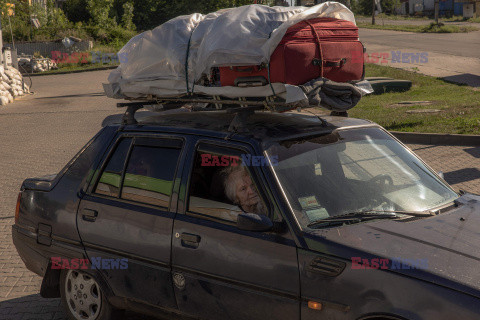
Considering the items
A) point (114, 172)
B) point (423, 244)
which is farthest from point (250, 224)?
point (114, 172)

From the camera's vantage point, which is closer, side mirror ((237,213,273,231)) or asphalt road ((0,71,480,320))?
side mirror ((237,213,273,231))

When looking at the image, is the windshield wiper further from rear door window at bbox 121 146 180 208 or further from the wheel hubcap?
the wheel hubcap

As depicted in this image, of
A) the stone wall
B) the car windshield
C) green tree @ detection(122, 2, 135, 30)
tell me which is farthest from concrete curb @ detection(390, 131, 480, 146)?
green tree @ detection(122, 2, 135, 30)

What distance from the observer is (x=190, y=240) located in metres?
4.25

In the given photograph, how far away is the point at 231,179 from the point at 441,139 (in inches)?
362

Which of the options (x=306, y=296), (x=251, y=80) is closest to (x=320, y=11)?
(x=251, y=80)

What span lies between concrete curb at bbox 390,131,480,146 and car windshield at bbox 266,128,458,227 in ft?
27.0

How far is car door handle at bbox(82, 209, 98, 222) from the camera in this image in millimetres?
4844

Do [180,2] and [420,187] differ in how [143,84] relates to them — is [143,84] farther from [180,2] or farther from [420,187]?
[180,2]

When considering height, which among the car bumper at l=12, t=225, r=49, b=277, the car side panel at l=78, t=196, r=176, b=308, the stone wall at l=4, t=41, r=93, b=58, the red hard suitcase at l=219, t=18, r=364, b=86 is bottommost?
the stone wall at l=4, t=41, r=93, b=58

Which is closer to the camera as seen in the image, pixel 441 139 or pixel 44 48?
pixel 441 139

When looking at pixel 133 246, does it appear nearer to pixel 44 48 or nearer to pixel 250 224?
pixel 250 224

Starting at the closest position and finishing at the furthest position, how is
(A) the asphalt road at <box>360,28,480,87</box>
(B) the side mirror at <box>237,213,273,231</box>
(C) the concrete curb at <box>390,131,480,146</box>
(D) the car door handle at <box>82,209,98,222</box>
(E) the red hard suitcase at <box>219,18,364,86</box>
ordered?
(B) the side mirror at <box>237,213,273,231</box>
(E) the red hard suitcase at <box>219,18,364,86</box>
(D) the car door handle at <box>82,209,98,222</box>
(C) the concrete curb at <box>390,131,480,146</box>
(A) the asphalt road at <box>360,28,480,87</box>

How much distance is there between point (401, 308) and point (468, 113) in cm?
1277
